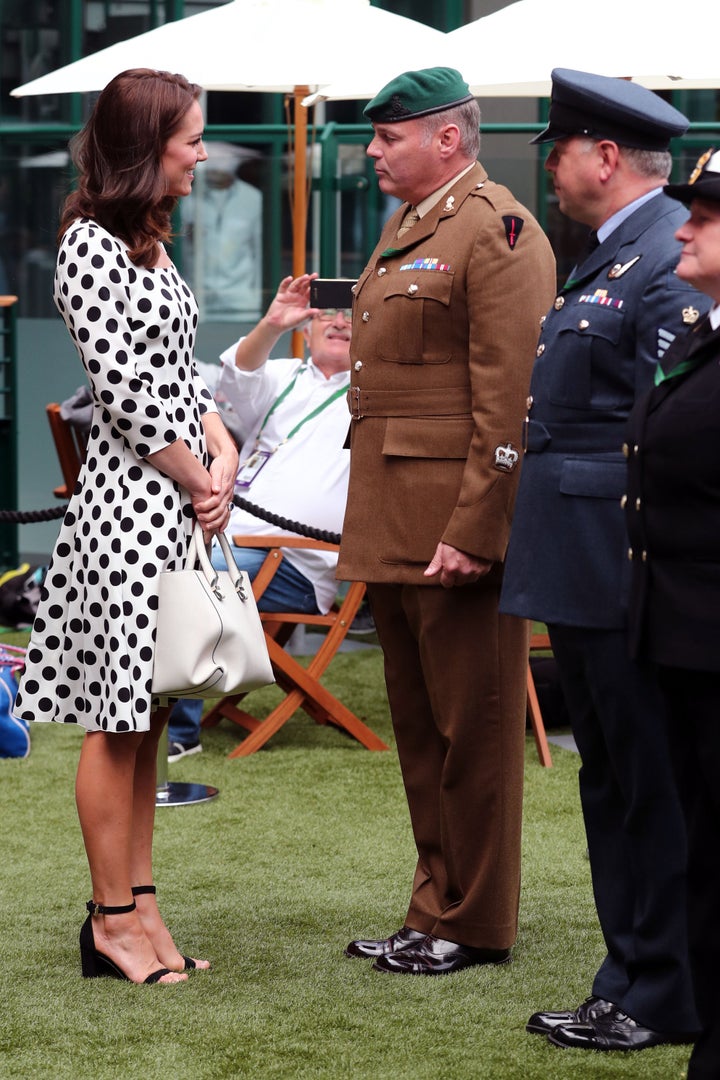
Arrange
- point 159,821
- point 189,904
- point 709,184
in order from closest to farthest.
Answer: point 709,184 → point 189,904 → point 159,821

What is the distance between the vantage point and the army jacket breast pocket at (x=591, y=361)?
3.13 meters

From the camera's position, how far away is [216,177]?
10.2 metres

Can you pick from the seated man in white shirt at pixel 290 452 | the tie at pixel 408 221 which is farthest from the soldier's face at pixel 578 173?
the seated man in white shirt at pixel 290 452

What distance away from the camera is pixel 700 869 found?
2861mm

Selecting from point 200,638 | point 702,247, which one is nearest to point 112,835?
point 200,638

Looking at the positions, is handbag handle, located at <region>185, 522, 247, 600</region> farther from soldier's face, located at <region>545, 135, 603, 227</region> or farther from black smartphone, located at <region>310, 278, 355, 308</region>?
black smartphone, located at <region>310, 278, 355, 308</region>

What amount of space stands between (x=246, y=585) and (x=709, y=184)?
1.56 m

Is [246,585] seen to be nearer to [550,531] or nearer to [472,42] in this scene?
[550,531]

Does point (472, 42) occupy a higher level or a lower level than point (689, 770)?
higher

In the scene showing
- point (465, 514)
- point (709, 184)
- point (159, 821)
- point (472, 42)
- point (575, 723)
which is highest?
point (472, 42)

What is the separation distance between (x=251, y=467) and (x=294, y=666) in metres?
0.90

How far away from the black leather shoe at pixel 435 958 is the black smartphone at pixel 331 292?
6.89ft

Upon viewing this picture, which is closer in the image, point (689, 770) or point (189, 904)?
point (689, 770)

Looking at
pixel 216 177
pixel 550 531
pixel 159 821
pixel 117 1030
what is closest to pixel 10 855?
pixel 159 821
